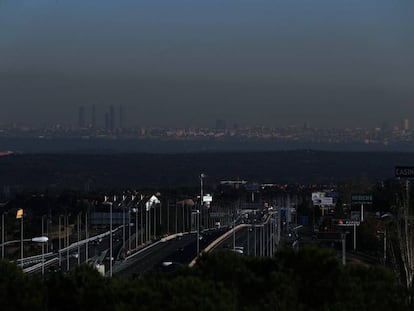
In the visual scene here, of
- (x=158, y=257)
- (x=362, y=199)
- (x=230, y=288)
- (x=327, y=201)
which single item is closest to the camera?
(x=230, y=288)

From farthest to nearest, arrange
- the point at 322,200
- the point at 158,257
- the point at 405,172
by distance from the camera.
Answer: the point at 322,200, the point at 158,257, the point at 405,172

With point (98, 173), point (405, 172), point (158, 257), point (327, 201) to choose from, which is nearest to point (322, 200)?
point (327, 201)

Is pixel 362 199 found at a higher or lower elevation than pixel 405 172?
lower

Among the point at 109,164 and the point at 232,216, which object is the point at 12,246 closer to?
the point at 232,216

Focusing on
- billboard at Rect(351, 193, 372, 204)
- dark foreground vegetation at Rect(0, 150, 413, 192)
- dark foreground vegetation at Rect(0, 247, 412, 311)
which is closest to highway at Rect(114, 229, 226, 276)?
billboard at Rect(351, 193, 372, 204)

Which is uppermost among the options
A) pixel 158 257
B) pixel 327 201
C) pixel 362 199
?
pixel 362 199

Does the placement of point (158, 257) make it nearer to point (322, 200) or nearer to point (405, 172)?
point (405, 172)

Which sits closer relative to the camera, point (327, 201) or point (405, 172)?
point (405, 172)

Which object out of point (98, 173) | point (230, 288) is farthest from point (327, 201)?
point (230, 288)
